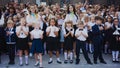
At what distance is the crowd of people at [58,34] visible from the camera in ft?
41.3

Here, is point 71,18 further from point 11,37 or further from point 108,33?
point 11,37

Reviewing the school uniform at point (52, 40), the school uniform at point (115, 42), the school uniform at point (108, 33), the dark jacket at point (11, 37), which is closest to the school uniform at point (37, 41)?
the school uniform at point (52, 40)

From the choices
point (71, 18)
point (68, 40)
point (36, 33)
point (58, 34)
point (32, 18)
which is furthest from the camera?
point (71, 18)

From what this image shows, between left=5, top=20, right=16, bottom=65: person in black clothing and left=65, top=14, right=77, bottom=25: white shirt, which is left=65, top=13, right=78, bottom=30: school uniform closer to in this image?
left=65, top=14, right=77, bottom=25: white shirt

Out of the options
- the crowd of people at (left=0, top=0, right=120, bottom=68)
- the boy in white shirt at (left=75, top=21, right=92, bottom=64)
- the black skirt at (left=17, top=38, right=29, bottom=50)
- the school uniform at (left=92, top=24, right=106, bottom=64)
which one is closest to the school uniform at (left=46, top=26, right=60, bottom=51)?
the crowd of people at (left=0, top=0, right=120, bottom=68)

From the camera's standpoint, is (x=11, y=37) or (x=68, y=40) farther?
(x=68, y=40)

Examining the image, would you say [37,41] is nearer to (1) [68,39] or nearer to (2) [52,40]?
(2) [52,40]

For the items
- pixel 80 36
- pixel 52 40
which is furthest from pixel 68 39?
pixel 52 40


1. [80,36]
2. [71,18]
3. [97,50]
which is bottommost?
[97,50]

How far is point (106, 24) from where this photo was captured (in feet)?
46.3

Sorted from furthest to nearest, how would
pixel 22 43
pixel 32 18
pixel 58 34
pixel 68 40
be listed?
pixel 32 18, pixel 58 34, pixel 68 40, pixel 22 43

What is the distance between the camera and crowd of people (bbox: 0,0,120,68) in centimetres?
1260

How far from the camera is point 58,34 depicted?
1341 cm

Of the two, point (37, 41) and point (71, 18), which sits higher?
point (71, 18)
